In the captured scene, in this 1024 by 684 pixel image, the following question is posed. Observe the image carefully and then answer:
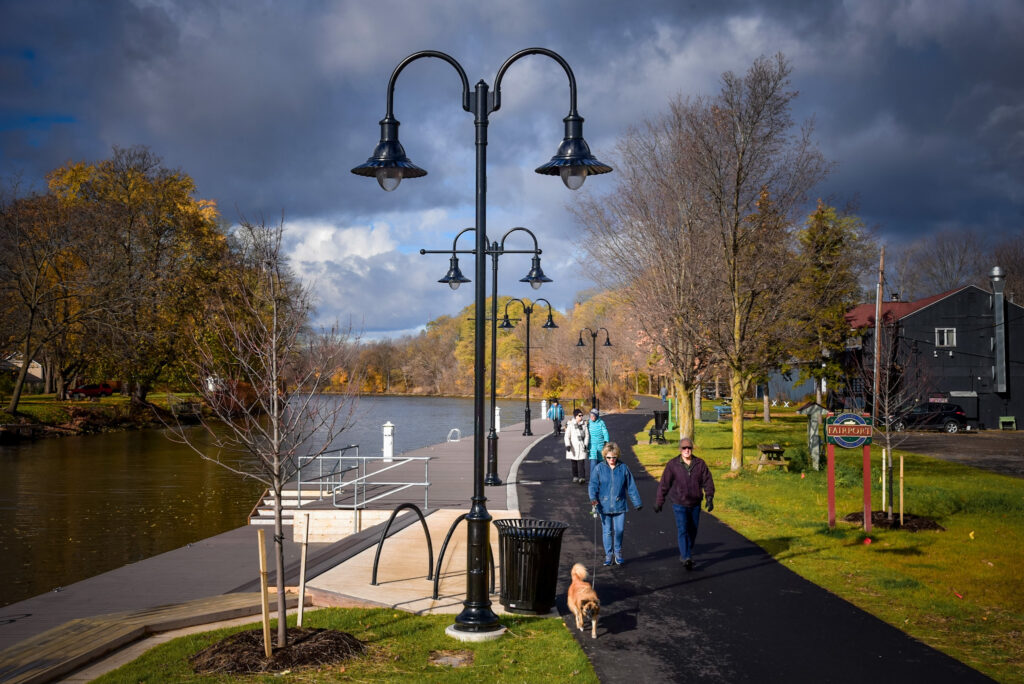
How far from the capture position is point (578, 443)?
70.7 feet

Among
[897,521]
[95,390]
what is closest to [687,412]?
[897,521]

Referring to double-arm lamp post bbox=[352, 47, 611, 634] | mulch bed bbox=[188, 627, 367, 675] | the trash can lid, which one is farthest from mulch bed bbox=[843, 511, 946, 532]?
mulch bed bbox=[188, 627, 367, 675]

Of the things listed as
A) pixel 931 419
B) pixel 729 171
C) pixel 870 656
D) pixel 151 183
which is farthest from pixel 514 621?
pixel 151 183

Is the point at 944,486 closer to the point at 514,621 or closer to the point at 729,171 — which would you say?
the point at 729,171

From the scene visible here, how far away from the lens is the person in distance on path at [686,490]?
1140 cm

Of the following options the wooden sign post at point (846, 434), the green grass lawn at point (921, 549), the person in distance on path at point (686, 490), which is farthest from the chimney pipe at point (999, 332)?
the person in distance on path at point (686, 490)

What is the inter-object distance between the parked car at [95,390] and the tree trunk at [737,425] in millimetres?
53237

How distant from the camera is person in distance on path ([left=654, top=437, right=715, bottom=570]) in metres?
11.4

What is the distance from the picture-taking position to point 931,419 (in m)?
46.1

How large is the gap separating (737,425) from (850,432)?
8845 millimetres

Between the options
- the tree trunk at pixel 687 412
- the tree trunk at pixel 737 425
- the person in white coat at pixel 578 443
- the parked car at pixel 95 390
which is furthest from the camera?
the parked car at pixel 95 390

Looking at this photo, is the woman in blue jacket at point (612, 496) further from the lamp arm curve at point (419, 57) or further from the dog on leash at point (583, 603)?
the lamp arm curve at point (419, 57)

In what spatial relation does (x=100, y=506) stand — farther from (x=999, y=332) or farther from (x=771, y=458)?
(x=999, y=332)

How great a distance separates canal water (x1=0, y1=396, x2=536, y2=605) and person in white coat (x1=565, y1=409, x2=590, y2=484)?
5.22m
